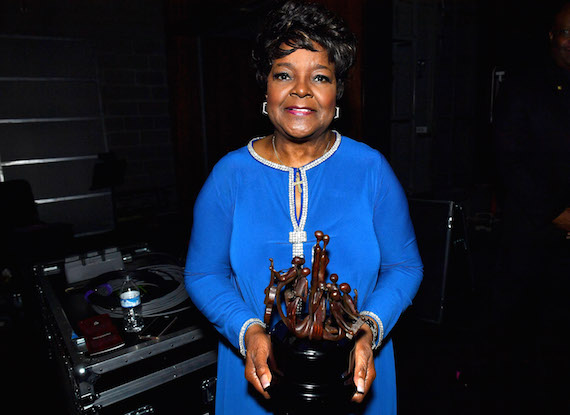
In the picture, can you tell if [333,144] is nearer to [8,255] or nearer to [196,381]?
[196,381]

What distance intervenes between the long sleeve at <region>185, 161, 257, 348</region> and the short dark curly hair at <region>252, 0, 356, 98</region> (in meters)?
0.34

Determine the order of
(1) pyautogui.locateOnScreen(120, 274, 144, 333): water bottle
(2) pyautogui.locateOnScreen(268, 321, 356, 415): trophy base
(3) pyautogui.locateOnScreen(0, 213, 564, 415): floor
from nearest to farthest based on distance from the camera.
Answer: (2) pyautogui.locateOnScreen(268, 321, 356, 415): trophy base → (1) pyautogui.locateOnScreen(120, 274, 144, 333): water bottle → (3) pyautogui.locateOnScreen(0, 213, 564, 415): floor

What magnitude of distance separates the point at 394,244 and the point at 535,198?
138 cm

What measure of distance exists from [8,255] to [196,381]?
270cm

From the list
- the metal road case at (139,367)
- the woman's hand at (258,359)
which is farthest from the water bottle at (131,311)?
the woman's hand at (258,359)

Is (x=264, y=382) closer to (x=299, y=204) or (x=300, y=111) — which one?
(x=299, y=204)

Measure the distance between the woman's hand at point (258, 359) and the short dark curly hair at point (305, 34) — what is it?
2.17 feet

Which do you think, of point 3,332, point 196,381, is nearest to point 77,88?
point 3,332

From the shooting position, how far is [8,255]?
3.38 metres

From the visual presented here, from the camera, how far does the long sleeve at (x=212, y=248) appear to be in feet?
3.51

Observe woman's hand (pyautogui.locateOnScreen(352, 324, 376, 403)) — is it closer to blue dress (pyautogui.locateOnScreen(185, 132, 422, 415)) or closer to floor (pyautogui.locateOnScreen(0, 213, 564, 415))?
blue dress (pyautogui.locateOnScreen(185, 132, 422, 415))

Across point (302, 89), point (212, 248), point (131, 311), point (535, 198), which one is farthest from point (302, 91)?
point (535, 198)

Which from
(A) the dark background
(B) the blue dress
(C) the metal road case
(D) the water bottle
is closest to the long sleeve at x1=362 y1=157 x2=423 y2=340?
(B) the blue dress

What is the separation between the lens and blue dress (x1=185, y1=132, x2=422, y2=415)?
1.09m
